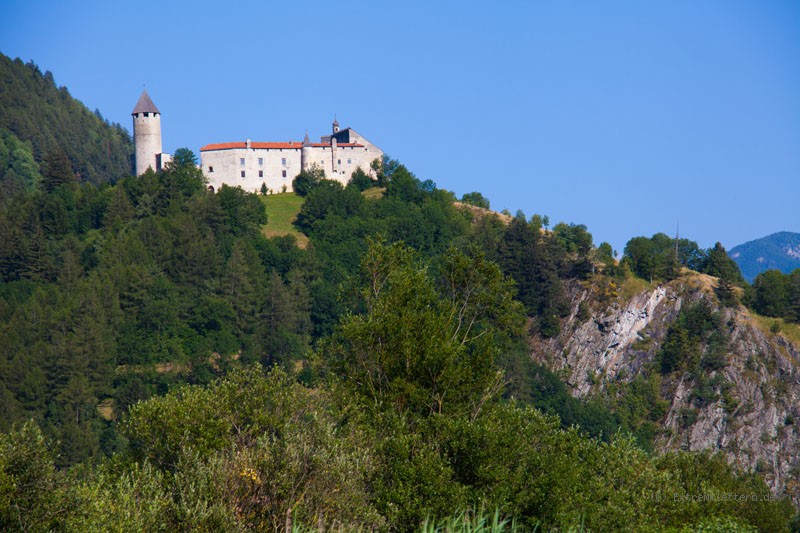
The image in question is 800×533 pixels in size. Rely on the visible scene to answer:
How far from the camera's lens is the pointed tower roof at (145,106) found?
12231cm

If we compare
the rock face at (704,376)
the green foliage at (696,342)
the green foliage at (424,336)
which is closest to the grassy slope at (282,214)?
the rock face at (704,376)

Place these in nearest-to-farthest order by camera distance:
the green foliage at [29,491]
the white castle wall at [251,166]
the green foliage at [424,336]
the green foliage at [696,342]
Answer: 1. the green foliage at [29,491]
2. the green foliage at [424,336]
3. the green foliage at [696,342]
4. the white castle wall at [251,166]

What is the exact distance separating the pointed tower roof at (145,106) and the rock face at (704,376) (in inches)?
2019

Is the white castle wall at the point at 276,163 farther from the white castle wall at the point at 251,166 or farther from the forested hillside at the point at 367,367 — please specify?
the forested hillside at the point at 367,367

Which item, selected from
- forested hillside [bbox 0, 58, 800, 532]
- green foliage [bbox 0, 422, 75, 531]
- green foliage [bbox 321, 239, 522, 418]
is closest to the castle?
forested hillside [bbox 0, 58, 800, 532]

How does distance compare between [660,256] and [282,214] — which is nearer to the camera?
[660,256]

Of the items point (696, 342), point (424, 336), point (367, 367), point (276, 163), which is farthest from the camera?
point (276, 163)

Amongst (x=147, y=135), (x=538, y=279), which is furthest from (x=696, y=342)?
(x=147, y=135)

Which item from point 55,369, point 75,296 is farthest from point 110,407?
point 75,296

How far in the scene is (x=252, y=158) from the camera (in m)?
123

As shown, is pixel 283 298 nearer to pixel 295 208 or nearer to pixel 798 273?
pixel 295 208

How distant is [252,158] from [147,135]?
39.6ft

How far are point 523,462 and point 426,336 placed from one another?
5.02 m

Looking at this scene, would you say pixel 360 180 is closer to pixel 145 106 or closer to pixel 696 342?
pixel 145 106
